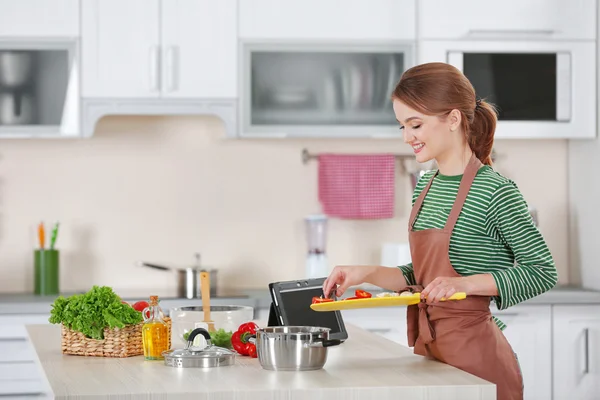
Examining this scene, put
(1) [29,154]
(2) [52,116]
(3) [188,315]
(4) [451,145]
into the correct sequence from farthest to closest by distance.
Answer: (1) [29,154] < (2) [52,116] < (3) [188,315] < (4) [451,145]

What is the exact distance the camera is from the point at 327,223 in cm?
444

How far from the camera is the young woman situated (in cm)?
219

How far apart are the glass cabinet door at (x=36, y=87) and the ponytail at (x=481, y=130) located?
2.16 m

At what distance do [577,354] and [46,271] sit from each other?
87.9 inches

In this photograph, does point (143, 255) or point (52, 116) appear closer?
point (52, 116)

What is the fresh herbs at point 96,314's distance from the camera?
2311 mm

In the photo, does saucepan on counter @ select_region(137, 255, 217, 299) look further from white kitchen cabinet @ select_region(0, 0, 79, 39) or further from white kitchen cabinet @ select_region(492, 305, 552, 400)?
white kitchen cabinet @ select_region(492, 305, 552, 400)

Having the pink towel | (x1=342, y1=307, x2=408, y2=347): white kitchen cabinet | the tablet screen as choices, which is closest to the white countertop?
(x1=342, y1=307, x2=408, y2=347): white kitchen cabinet

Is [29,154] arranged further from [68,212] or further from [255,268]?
[255,268]

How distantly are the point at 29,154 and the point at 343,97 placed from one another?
1.40 m

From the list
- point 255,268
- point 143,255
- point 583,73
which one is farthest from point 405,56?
point 143,255

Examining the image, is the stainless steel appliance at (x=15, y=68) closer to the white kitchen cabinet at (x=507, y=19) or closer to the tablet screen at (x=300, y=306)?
the white kitchen cabinet at (x=507, y=19)

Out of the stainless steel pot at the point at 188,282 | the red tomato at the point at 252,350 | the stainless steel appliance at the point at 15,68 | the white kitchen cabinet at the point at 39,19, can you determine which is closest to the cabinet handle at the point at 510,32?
the stainless steel pot at the point at 188,282

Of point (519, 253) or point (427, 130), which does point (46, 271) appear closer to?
point (427, 130)
